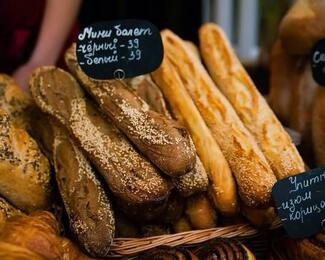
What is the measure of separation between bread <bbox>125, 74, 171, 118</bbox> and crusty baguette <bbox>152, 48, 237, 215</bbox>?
2 cm

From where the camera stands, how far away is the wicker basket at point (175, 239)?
1.03 meters

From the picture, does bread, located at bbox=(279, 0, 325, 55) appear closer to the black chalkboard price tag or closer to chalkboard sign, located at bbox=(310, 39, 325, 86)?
chalkboard sign, located at bbox=(310, 39, 325, 86)

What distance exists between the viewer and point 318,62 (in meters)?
1.30

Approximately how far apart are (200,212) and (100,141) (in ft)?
0.79

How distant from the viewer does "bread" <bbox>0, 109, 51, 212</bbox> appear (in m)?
1.05

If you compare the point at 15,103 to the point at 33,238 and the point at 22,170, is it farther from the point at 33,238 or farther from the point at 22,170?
the point at 33,238

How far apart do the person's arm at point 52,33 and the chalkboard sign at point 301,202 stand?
3.03 feet

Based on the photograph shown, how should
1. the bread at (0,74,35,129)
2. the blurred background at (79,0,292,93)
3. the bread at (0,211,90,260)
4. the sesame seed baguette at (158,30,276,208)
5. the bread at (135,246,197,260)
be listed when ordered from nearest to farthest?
the bread at (0,211,90,260), the bread at (135,246,197,260), the sesame seed baguette at (158,30,276,208), the bread at (0,74,35,129), the blurred background at (79,0,292,93)

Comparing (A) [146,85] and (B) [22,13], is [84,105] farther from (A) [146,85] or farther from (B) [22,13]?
(B) [22,13]

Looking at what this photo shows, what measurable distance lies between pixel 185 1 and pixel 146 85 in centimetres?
173

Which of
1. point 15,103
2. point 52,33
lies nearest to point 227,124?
point 15,103

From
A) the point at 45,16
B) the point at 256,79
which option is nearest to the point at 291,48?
the point at 45,16

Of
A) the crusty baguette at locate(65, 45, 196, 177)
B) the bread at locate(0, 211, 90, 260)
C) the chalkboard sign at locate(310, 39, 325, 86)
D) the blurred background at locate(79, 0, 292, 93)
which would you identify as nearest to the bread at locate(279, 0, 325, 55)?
the chalkboard sign at locate(310, 39, 325, 86)

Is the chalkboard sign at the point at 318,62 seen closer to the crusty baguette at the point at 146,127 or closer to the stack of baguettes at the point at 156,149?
the stack of baguettes at the point at 156,149
